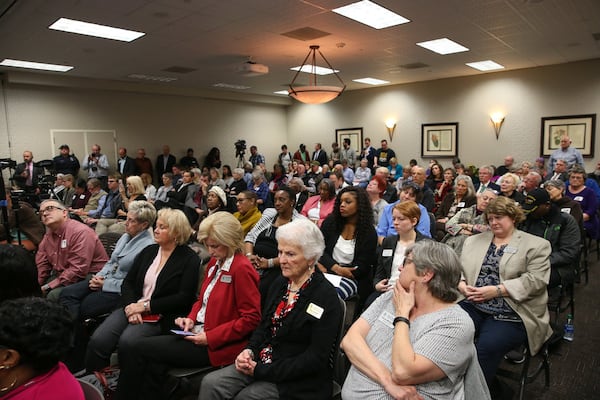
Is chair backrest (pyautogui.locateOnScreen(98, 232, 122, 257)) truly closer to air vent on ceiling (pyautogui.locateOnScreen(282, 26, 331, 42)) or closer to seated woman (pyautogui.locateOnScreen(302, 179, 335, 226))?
seated woman (pyautogui.locateOnScreen(302, 179, 335, 226))

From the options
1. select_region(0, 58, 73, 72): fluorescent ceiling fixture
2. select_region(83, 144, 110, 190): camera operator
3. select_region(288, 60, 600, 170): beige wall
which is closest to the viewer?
select_region(0, 58, 73, 72): fluorescent ceiling fixture

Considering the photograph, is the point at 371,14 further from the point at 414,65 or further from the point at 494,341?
the point at 494,341

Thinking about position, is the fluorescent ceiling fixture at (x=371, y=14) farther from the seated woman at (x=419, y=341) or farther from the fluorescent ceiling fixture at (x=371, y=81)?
the fluorescent ceiling fixture at (x=371, y=81)

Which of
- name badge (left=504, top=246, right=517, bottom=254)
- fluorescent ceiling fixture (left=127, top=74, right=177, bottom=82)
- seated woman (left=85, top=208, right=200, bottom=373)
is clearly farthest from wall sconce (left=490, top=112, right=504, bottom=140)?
seated woman (left=85, top=208, right=200, bottom=373)

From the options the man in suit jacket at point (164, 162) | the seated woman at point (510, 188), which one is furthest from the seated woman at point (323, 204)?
the man in suit jacket at point (164, 162)

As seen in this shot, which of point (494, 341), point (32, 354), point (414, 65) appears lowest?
point (494, 341)

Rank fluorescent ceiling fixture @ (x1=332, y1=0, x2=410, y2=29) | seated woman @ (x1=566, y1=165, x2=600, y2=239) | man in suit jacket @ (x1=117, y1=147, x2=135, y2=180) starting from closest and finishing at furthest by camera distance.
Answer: seated woman @ (x1=566, y1=165, x2=600, y2=239) < fluorescent ceiling fixture @ (x1=332, y1=0, x2=410, y2=29) < man in suit jacket @ (x1=117, y1=147, x2=135, y2=180)

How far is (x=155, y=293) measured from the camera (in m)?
2.45

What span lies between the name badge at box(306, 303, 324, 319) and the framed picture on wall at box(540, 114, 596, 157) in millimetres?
Answer: 9553

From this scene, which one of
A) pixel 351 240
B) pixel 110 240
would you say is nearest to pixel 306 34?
pixel 351 240

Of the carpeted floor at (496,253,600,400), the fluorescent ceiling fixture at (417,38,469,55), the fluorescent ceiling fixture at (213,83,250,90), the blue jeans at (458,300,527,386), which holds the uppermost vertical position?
the fluorescent ceiling fixture at (213,83,250,90)

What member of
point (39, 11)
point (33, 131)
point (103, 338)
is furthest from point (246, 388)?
point (33, 131)

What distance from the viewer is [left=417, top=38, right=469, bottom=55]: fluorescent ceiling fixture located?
6.66 meters

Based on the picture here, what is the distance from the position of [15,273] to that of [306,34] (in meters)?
5.11
